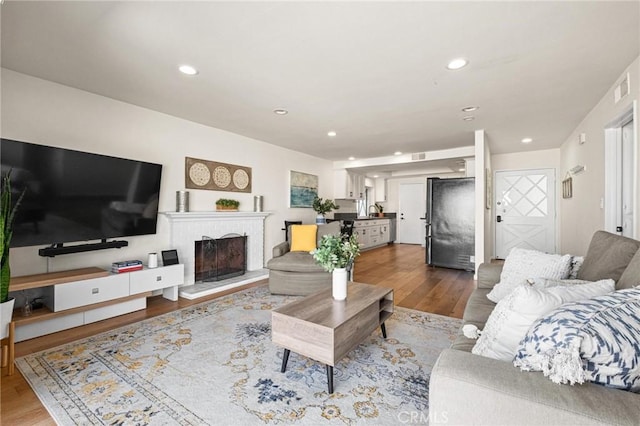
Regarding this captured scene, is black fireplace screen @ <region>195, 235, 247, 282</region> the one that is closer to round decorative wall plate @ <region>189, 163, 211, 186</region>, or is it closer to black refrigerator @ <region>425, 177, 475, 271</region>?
round decorative wall plate @ <region>189, 163, 211, 186</region>

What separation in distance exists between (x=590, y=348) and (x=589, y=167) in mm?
3880

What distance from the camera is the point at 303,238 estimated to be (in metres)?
4.13

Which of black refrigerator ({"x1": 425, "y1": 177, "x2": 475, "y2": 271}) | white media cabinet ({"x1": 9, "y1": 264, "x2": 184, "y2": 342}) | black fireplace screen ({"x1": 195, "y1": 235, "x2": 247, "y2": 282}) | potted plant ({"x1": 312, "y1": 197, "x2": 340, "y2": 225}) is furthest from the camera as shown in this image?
potted plant ({"x1": 312, "y1": 197, "x2": 340, "y2": 225})

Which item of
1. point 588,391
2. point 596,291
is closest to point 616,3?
point 596,291

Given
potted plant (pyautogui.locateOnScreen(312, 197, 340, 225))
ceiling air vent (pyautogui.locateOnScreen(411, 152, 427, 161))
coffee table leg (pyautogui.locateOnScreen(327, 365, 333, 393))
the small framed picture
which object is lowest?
coffee table leg (pyautogui.locateOnScreen(327, 365, 333, 393))

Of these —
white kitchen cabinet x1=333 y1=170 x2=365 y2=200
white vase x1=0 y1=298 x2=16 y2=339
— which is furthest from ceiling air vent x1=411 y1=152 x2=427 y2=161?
white vase x1=0 y1=298 x2=16 y2=339

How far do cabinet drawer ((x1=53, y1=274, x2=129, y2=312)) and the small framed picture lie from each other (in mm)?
543

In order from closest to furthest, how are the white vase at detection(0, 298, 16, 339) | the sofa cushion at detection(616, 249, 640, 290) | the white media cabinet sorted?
the sofa cushion at detection(616, 249, 640, 290) < the white vase at detection(0, 298, 16, 339) < the white media cabinet

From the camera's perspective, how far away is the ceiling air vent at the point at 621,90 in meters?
2.40

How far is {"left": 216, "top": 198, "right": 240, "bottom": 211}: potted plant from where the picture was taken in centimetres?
424

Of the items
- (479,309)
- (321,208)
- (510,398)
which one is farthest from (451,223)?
(510,398)

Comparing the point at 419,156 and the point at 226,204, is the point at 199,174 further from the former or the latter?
the point at 419,156

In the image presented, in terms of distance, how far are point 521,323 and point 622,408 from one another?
34 centimetres

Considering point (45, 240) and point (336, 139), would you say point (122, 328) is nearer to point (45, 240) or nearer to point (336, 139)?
point (45, 240)
